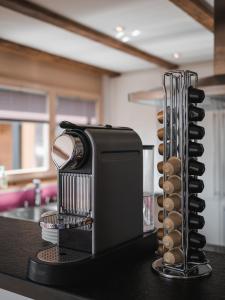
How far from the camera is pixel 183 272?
3.53 feet

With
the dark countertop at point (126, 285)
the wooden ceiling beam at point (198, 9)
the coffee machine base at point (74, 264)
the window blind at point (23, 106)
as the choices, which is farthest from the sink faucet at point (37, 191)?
the coffee machine base at point (74, 264)

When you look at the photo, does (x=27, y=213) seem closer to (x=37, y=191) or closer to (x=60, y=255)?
(x=37, y=191)

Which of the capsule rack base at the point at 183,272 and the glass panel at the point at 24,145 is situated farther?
the glass panel at the point at 24,145

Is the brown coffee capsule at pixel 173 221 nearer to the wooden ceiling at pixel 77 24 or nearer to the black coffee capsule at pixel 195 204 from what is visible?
the black coffee capsule at pixel 195 204

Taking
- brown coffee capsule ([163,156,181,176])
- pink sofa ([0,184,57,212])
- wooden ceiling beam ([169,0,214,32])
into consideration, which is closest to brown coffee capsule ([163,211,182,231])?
brown coffee capsule ([163,156,181,176])

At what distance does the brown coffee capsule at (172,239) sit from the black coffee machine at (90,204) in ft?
0.57

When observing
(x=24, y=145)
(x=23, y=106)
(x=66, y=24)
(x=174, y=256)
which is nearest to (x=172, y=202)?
(x=174, y=256)

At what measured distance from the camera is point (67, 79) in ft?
15.7

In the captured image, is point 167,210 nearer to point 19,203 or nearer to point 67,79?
point 19,203

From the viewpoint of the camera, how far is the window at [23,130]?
4105 millimetres

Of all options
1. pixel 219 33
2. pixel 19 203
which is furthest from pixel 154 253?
pixel 19 203

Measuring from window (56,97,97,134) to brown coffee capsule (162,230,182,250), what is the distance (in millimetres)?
3703

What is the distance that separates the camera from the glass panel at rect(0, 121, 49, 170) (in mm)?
4332

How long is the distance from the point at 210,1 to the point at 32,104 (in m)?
2.47
